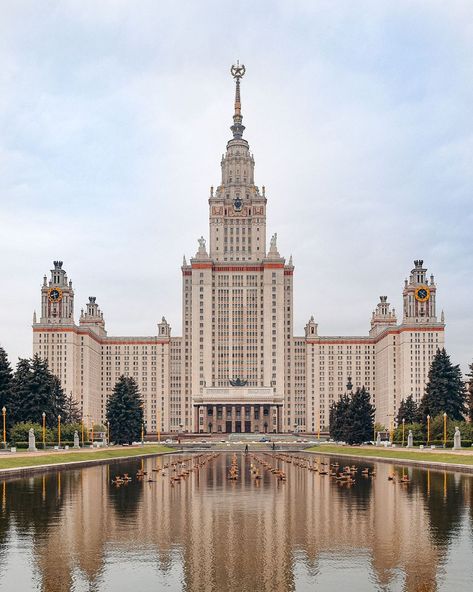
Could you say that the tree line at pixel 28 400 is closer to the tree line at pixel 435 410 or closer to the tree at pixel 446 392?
the tree line at pixel 435 410

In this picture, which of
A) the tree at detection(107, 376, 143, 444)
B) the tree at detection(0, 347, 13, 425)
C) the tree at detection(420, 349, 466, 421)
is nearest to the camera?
the tree at detection(0, 347, 13, 425)

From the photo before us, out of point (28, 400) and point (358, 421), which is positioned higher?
point (28, 400)

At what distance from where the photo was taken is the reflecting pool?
21359 millimetres

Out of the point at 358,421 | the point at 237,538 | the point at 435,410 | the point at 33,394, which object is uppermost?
the point at 33,394

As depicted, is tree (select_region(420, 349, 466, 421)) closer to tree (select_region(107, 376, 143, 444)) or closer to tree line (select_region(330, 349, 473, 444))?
tree line (select_region(330, 349, 473, 444))

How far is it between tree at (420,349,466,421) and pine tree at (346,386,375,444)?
1316 centimetres

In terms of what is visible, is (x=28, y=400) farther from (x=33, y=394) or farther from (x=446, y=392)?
(x=446, y=392)

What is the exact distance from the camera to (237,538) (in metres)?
27.9

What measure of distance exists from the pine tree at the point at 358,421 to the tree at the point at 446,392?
13.2 m

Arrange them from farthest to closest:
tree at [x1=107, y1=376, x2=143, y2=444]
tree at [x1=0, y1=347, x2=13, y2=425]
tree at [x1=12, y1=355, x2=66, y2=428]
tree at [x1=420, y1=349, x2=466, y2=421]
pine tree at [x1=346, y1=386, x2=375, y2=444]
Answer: tree at [x1=107, y1=376, x2=143, y2=444] < pine tree at [x1=346, y1=386, x2=375, y2=444] < tree at [x1=420, y1=349, x2=466, y2=421] < tree at [x1=12, y1=355, x2=66, y2=428] < tree at [x1=0, y1=347, x2=13, y2=425]

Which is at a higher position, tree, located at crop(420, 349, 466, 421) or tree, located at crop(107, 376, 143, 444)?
tree, located at crop(420, 349, 466, 421)

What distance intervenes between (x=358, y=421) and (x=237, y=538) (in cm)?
10592

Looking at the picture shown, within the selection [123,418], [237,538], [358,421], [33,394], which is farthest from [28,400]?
[237,538]

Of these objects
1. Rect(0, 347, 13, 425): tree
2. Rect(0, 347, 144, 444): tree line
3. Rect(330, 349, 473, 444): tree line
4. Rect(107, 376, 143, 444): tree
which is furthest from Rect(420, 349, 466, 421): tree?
Rect(0, 347, 13, 425): tree
